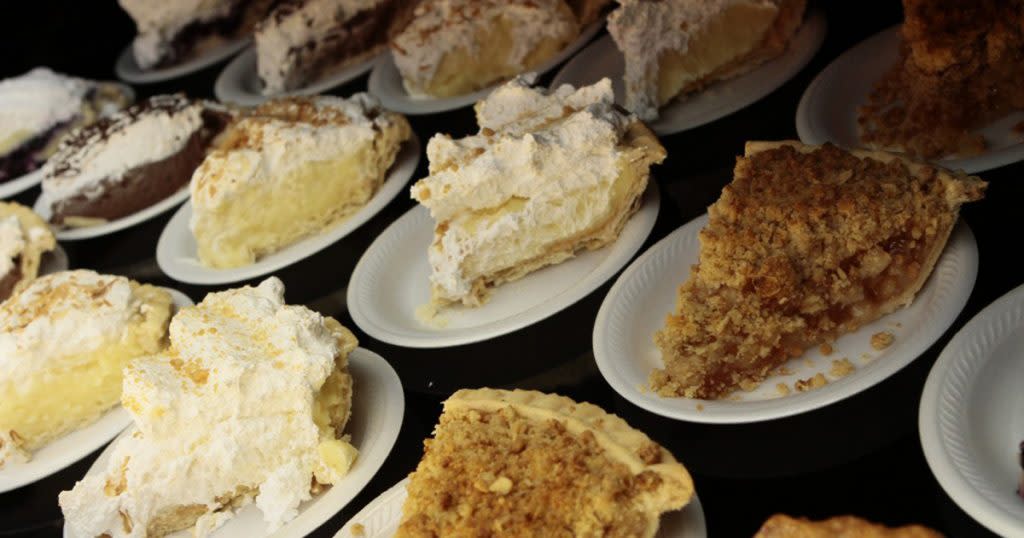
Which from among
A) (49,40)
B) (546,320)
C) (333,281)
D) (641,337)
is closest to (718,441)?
(641,337)

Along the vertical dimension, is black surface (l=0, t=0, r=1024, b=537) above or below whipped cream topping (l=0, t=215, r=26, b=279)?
above

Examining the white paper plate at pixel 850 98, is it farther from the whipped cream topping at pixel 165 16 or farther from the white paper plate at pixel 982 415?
the whipped cream topping at pixel 165 16

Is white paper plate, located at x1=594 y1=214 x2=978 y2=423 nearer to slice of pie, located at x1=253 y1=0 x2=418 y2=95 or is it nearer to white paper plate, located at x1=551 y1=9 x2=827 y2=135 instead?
white paper plate, located at x1=551 y1=9 x2=827 y2=135

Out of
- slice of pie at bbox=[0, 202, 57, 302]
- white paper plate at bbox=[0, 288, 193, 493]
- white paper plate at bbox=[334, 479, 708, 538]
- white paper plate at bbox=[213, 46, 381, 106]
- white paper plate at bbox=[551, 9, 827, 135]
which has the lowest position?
white paper plate at bbox=[0, 288, 193, 493]

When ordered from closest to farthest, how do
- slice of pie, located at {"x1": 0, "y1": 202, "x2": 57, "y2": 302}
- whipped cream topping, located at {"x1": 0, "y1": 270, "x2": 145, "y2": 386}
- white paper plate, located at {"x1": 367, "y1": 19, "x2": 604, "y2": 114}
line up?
1. whipped cream topping, located at {"x1": 0, "y1": 270, "x2": 145, "y2": 386}
2. slice of pie, located at {"x1": 0, "y1": 202, "x2": 57, "y2": 302}
3. white paper plate, located at {"x1": 367, "y1": 19, "x2": 604, "y2": 114}

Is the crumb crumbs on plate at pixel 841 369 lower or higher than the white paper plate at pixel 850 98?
lower

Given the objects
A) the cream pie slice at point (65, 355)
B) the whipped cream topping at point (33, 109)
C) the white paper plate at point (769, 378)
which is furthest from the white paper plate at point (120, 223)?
the white paper plate at point (769, 378)

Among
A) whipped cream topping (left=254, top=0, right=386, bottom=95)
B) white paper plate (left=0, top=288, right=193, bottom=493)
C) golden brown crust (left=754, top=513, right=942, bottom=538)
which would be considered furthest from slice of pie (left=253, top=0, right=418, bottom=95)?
golden brown crust (left=754, top=513, right=942, bottom=538)
